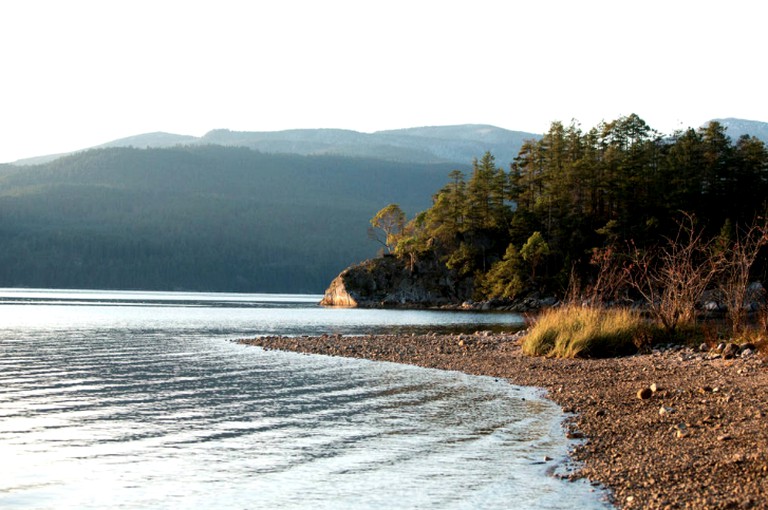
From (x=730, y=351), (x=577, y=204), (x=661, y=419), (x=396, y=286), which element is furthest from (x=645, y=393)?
(x=396, y=286)

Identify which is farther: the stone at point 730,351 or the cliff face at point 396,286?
the cliff face at point 396,286

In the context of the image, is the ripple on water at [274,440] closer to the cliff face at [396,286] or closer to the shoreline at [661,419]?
the shoreline at [661,419]

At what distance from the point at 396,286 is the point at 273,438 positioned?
331ft

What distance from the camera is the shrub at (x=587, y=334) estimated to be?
97.9 feet

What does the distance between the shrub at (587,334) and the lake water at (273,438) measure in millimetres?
5511

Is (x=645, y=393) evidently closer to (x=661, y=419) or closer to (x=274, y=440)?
(x=661, y=419)

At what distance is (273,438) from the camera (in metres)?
16.0

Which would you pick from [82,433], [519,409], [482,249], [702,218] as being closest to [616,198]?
[702,218]

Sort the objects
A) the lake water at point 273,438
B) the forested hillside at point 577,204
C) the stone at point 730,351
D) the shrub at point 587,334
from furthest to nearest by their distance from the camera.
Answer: the forested hillside at point 577,204 < the shrub at point 587,334 < the stone at point 730,351 < the lake water at point 273,438

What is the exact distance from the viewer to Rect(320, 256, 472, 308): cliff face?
11150 cm

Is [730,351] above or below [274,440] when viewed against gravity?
above

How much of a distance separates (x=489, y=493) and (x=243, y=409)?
9.32 m

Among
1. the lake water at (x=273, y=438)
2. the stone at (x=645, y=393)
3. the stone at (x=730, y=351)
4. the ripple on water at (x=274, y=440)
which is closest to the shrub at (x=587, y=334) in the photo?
the stone at (x=730, y=351)

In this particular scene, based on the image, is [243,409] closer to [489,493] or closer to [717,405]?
[489,493]
